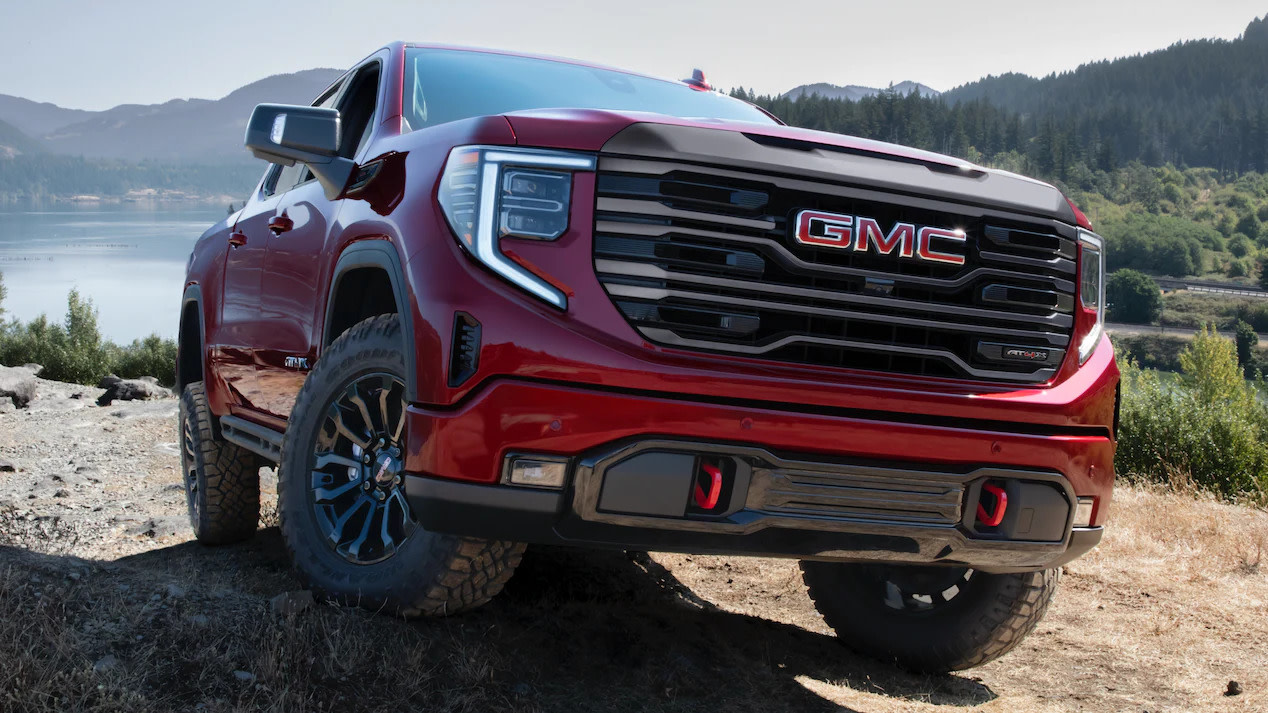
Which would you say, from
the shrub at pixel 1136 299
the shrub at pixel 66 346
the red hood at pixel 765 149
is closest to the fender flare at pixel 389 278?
the red hood at pixel 765 149

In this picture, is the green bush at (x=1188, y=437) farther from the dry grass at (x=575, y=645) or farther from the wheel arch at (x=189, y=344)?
the wheel arch at (x=189, y=344)

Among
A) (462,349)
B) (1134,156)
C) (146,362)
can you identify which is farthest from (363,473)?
(1134,156)

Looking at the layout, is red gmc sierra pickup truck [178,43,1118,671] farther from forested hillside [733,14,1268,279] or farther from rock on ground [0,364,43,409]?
forested hillside [733,14,1268,279]

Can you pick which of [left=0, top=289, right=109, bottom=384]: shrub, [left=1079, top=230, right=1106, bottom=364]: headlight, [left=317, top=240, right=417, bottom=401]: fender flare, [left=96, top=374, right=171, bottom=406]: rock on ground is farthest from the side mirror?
[left=0, top=289, right=109, bottom=384]: shrub

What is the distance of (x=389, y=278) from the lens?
287 centimetres

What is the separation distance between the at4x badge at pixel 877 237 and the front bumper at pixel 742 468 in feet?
1.40

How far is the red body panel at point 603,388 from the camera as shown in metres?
2.39

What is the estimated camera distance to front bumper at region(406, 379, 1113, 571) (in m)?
2.39

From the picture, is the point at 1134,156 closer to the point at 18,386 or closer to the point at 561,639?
the point at 18,386

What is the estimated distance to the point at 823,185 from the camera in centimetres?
257

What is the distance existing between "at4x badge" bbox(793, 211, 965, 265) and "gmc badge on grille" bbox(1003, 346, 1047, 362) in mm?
293

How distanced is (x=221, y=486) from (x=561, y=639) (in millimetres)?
2358

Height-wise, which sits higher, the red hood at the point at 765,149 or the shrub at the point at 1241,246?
the shrub at the point at 1241,246

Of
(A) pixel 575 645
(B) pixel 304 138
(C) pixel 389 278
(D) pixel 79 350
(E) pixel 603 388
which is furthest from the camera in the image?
(D) pixel 79 350
